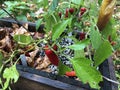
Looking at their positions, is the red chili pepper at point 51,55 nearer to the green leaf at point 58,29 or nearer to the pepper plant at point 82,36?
the pepper plant at point 82,36

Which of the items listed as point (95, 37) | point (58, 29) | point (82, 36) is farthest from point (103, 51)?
point (82, 36)

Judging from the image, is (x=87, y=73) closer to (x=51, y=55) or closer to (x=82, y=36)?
(x=51, y=55)

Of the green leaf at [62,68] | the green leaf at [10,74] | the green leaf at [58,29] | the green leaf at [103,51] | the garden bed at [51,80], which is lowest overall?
the garden bed at [51,80]

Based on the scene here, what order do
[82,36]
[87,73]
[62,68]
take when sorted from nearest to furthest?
[87,73]
[62,68]
[82,36]

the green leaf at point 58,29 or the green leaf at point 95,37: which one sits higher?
the green leaf at point 58,29

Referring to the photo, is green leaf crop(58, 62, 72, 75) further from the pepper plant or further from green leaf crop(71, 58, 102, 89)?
green leaf crop(71, 58, 102, 89)

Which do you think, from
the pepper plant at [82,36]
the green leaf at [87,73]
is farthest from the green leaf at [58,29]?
the green leaf at [87,73]

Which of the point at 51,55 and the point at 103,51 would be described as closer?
the point at 103,51

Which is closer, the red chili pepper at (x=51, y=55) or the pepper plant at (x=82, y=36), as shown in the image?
the pepper plant at (x=82, y=36)

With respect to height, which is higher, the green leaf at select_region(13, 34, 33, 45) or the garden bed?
the green leaf at select_region(13, 34, 33, 45)

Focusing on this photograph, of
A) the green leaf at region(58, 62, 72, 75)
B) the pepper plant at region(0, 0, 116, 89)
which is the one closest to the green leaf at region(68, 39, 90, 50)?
the pepper plant at region(0, 0, 116, 89)

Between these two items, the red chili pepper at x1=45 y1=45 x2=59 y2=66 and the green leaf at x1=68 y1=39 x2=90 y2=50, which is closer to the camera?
the green leaf at x1=68 y1=39 x2=90 y2=50
